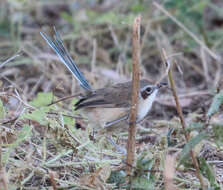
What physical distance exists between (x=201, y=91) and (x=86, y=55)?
198cm

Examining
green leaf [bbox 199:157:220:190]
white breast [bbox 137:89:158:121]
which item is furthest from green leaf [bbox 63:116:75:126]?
green leaf [bbox 199:157:220:190]

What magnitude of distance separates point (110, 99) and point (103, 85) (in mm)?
1825

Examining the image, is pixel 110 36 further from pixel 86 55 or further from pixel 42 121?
pixel 42 121

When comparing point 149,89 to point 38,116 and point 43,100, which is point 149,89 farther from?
point 43,100

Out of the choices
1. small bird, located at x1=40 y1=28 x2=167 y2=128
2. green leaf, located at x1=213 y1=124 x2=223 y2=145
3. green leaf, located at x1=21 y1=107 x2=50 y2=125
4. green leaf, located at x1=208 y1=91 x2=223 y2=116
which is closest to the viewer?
green leaf, located at x1=213 y1=124 x2=223 y2=145

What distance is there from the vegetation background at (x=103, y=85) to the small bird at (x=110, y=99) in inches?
6.7

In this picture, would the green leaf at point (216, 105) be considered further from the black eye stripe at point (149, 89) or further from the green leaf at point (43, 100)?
the green leaf at point (43, 100)

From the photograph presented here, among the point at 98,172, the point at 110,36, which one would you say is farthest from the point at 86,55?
the point at 98,172

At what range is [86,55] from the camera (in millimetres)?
6715

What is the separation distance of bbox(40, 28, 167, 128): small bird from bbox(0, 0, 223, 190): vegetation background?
171mm

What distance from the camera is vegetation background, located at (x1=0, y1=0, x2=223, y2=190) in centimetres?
296

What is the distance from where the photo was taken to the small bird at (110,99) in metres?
3.74

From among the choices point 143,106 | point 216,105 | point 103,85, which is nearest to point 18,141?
point 143,106

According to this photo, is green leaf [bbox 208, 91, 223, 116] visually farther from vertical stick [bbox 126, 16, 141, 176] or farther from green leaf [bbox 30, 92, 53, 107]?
green leaf [bbox 30, 92, 53, 107]
